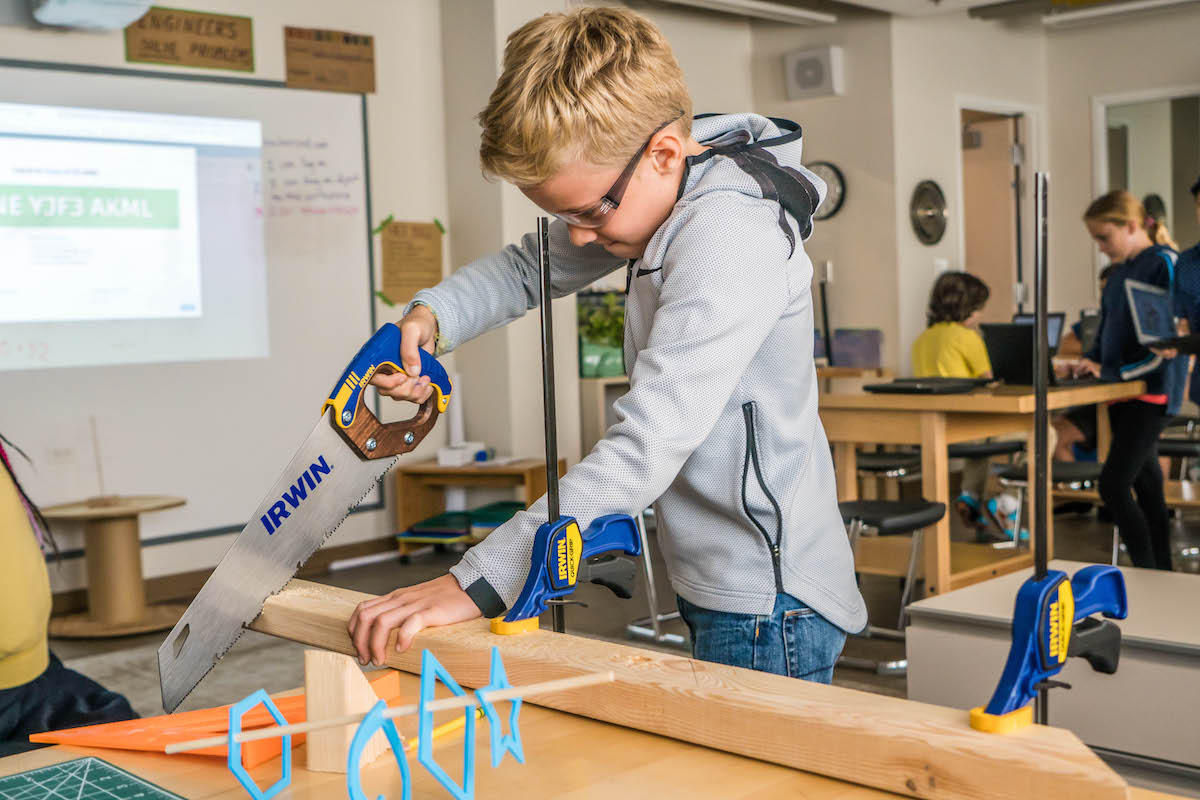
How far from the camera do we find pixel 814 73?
24.0 feet

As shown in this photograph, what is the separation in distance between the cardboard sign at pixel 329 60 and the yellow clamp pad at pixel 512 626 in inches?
186

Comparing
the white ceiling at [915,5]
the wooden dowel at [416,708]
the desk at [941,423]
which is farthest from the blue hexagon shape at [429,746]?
the white ceiling at [915,5]

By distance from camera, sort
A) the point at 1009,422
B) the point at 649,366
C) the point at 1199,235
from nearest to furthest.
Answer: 1. the point at 649,366
2. the point at 1009,422
3. the point at 1199,235

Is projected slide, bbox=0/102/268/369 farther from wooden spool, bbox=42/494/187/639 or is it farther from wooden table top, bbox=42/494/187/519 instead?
wooden spool, bbox=42/494/187/639

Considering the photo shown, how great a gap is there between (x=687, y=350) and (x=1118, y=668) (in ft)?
4.44

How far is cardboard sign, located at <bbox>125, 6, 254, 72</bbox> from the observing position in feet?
16.4

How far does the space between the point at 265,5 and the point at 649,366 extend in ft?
15.9

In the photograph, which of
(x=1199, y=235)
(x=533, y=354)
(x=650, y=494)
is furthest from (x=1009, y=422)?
(x=1199, y=235)

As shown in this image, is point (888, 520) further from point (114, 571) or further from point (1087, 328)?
point (1087, 328)

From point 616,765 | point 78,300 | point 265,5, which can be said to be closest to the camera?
point 616,765

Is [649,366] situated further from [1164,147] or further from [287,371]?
[1164,147]

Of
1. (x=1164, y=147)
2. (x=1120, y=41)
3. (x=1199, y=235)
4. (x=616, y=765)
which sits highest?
(x=1120, y=41)

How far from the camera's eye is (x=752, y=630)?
4.41 ft

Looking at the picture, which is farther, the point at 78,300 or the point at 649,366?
the point at 78,300
